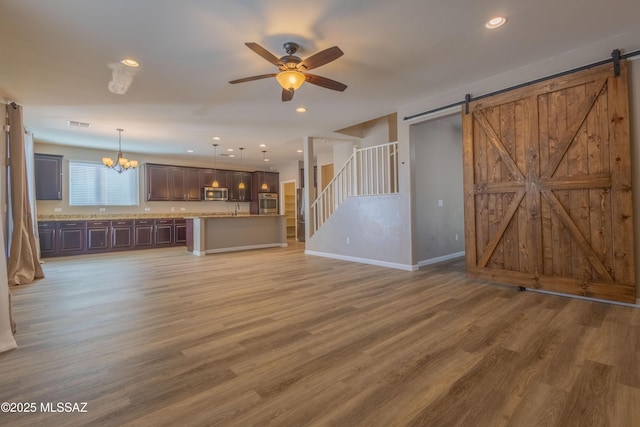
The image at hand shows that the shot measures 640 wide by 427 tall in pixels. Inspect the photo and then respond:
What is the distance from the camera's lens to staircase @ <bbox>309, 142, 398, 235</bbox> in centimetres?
571

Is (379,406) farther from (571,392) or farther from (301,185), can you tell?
(301,185)

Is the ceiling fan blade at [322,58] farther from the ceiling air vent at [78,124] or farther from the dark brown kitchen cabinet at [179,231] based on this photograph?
the dark brown kitchen cabinet at [179,231]

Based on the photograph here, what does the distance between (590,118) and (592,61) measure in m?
0.61

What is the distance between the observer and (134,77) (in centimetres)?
378

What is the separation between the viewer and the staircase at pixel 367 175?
571 cm

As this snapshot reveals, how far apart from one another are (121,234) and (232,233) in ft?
9.67

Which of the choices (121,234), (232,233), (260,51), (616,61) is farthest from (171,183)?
(616,61)

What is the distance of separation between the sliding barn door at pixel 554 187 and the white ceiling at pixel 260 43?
491 millimetres

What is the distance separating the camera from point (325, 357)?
2098mm

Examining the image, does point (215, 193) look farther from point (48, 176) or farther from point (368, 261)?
point (368, 261)

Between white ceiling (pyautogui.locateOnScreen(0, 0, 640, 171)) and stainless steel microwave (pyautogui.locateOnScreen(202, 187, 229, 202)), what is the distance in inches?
183

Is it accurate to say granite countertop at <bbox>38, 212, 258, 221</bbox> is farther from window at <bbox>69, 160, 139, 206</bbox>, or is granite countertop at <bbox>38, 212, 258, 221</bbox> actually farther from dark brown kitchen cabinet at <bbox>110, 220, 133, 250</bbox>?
window at <bbox>69, 160, 139, 206</bbox>

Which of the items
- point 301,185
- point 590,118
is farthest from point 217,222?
point 590,118

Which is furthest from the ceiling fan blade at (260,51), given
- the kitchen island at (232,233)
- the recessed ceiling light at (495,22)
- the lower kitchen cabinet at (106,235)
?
the lower kitchen cabinet at (106,235)
